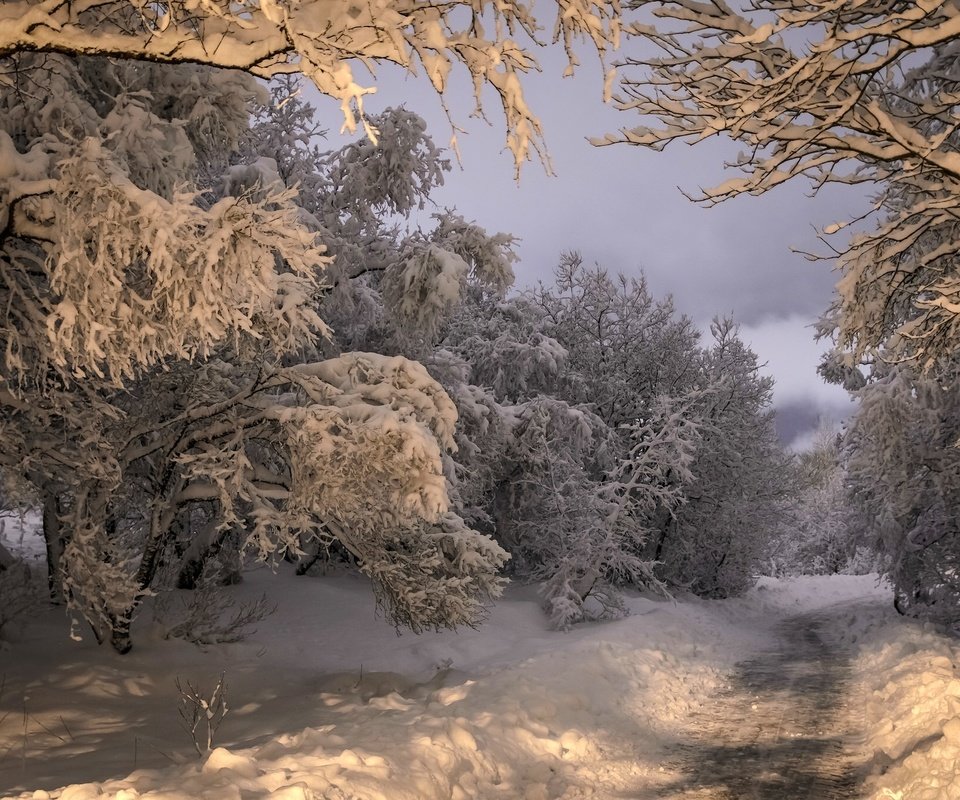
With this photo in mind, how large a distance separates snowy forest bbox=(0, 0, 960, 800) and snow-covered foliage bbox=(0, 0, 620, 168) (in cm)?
2

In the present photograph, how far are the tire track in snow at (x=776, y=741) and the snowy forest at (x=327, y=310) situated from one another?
528mm

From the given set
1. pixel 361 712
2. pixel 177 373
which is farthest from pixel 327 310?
pixel 361 712

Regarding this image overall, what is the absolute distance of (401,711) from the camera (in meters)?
8.05

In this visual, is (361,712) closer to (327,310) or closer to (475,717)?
(475,717)

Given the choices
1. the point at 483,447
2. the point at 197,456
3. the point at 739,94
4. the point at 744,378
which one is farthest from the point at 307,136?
the point at 744,378

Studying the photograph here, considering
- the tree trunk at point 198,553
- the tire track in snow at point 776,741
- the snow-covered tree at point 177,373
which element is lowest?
the tire track in snow at point 776,741

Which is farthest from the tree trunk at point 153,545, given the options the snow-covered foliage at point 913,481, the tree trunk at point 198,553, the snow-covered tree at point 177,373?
the snow-covered foliage at point 913,481

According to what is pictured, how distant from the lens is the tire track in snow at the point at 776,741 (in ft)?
20.4

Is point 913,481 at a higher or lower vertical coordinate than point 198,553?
higher

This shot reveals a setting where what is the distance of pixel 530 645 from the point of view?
45.5 ft

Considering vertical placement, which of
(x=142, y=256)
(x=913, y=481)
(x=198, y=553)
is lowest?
(x=198, y=553)

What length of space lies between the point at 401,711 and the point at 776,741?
12.4 feet

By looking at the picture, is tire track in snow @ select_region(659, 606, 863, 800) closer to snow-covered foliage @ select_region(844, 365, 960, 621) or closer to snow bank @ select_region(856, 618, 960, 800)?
snow bank @ select_region(856, 618, 960, 800)

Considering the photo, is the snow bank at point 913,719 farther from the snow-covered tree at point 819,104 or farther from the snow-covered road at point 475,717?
the snow-covered tree at point 819,104
